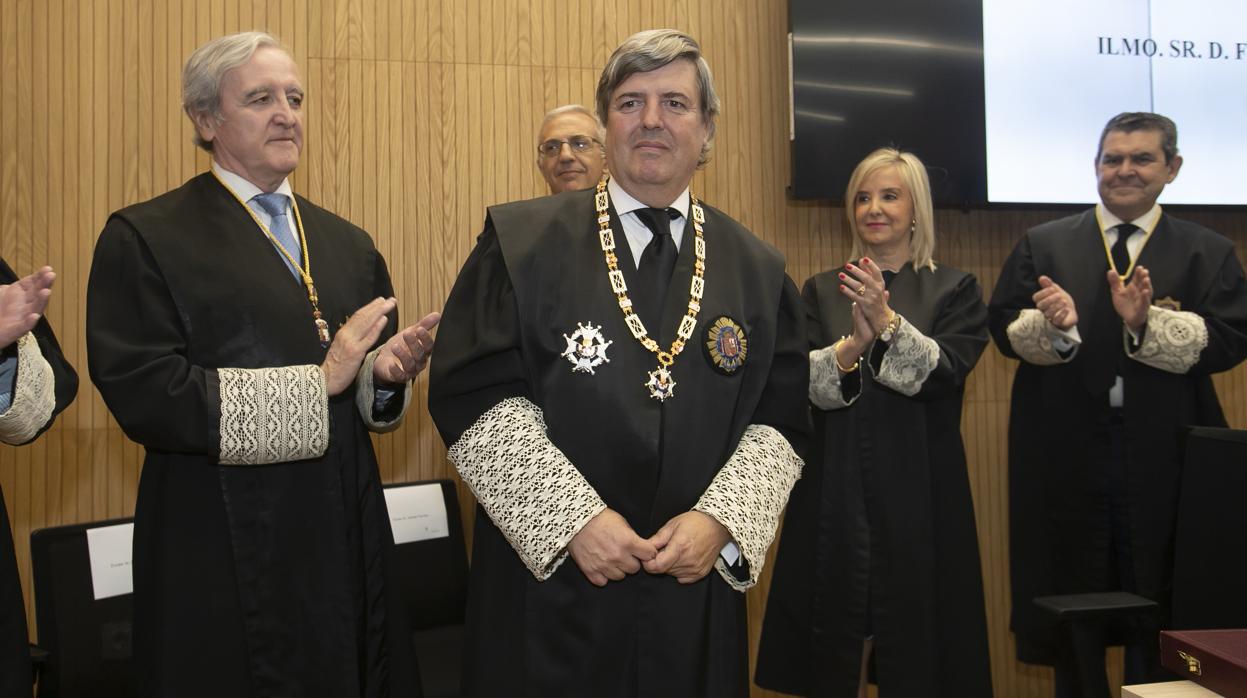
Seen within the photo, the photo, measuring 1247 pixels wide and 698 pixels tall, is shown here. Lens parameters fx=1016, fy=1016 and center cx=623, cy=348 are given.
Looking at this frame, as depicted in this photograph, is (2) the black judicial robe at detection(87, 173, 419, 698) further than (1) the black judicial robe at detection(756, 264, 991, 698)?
No

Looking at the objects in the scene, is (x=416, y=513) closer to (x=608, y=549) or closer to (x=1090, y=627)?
(x=608, y=549)

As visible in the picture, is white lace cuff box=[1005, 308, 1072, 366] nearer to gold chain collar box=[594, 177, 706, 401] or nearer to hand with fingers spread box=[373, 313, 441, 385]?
gold chain collar box=[594, 177, 706, 401]

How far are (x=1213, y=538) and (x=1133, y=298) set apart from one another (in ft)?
4.73

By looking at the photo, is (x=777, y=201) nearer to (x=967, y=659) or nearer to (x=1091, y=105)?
(x=1091, y=105)

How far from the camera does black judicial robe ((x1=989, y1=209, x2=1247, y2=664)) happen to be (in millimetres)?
3207

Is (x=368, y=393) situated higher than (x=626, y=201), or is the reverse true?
(x=626, y=201)

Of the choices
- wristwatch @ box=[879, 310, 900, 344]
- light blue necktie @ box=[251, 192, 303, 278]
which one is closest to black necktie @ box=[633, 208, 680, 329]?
light blue necktie @ box=[251, 192, 303, 278]

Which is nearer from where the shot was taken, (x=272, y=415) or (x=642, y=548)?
(x=642, y=548)

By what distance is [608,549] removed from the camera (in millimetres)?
1713

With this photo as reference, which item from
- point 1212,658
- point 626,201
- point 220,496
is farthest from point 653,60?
point 1212,658

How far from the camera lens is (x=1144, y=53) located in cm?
438

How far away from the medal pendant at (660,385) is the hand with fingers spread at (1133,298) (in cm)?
190

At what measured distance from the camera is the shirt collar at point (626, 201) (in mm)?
1994

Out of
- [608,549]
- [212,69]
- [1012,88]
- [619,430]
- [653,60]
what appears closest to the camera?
[608,549]
